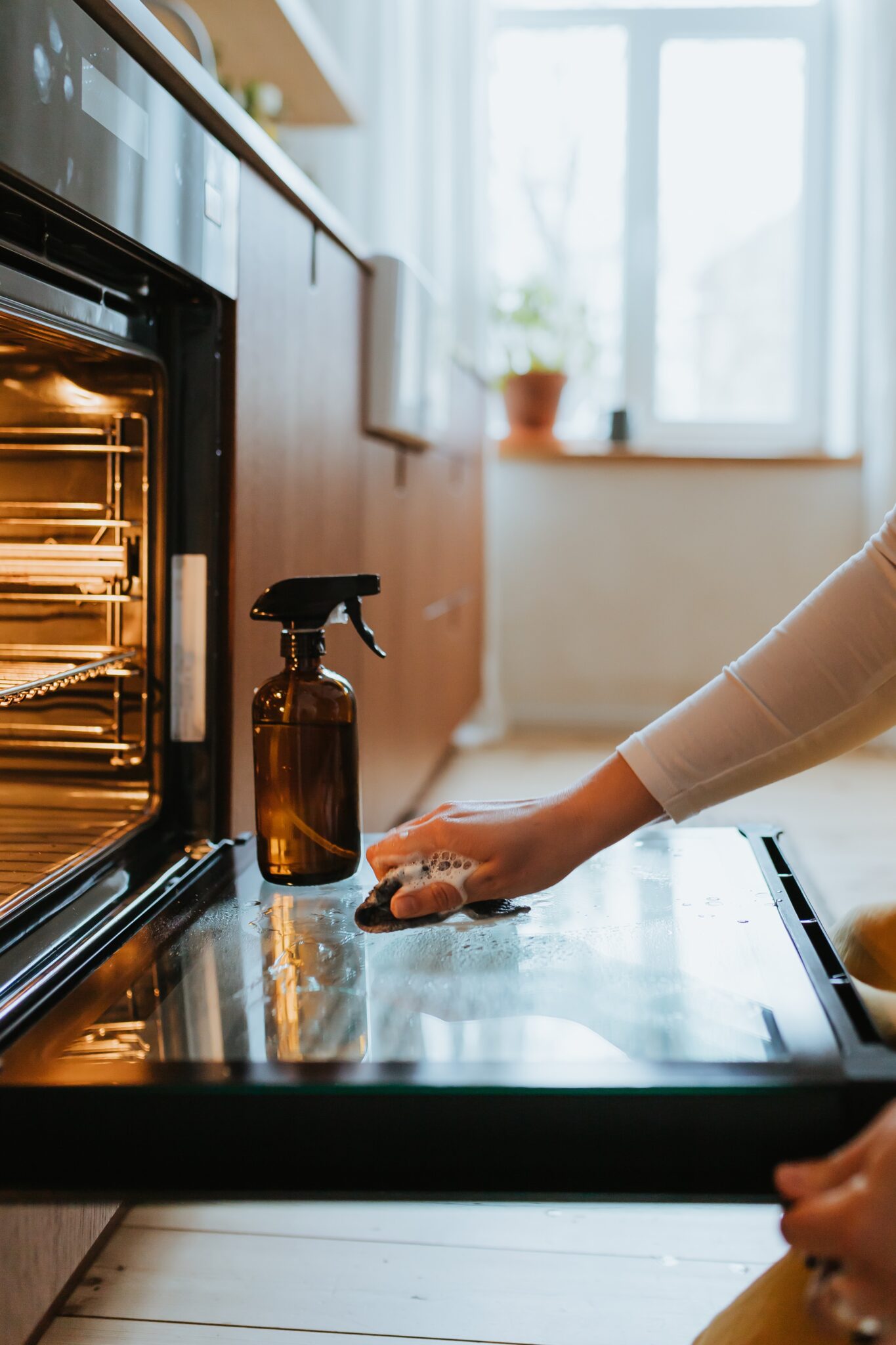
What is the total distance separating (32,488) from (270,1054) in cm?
60

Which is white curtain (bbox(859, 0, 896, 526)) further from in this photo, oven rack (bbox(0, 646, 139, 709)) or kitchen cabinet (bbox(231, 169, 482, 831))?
oven rack (bbox(0, 646, 139, 709))

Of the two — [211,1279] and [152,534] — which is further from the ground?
[152,534]

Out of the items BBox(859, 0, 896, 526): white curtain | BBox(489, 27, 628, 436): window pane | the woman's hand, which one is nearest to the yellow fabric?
the woman's hand

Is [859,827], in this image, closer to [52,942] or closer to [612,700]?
[612,700]

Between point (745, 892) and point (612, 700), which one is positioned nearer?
point (745, 892)

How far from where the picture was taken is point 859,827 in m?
2.58

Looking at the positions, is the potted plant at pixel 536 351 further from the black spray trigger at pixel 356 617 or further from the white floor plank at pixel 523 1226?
the black spray trigger at pixel 356 617

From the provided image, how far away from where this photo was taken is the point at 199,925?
0.67 meters

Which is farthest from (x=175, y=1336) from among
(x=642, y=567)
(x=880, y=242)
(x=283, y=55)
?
(x=880, y=242)

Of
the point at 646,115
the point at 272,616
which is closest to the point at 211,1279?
the point at 272,616

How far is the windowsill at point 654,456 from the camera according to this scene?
3631 mm

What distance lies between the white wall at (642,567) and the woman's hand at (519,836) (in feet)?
9.60

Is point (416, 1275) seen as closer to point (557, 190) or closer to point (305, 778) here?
point (305, 778)

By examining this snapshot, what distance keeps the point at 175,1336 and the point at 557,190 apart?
3.56m
